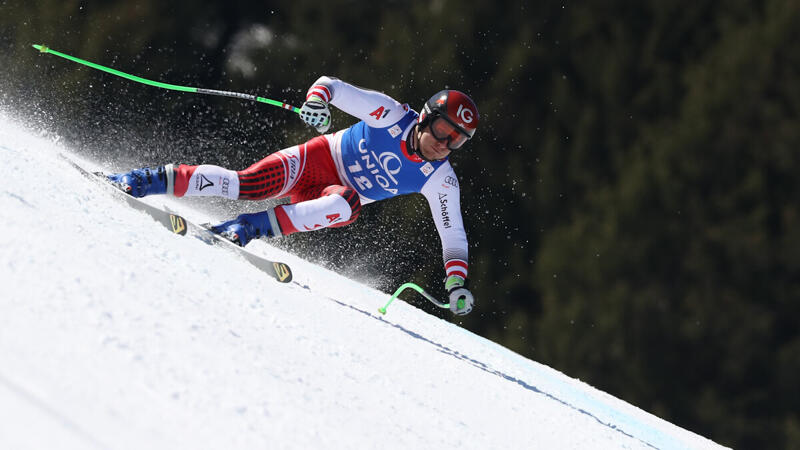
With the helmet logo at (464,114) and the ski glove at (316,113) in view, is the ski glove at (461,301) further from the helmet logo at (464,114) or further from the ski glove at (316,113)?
the ski glove at (316,113)

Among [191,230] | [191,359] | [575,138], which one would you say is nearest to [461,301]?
[191,230]

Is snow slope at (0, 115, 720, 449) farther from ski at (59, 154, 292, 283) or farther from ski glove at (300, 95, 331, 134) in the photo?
ski glove at (300, 95, 331, 134)

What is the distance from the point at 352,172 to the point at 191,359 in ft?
6.64

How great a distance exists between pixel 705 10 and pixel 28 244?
28.2ft

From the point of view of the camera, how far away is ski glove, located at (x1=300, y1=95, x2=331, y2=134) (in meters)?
2.88

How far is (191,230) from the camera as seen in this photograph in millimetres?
2635

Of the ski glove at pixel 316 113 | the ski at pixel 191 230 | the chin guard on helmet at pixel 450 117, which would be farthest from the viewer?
the chin guard on helmet at pixel 450 117

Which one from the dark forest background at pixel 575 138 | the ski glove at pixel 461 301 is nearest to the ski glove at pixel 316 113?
the ski glove at pixel 461 301

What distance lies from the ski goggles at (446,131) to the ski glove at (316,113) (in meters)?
0.43

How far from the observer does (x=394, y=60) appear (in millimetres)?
8797

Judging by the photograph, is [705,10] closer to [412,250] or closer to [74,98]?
[412,250]

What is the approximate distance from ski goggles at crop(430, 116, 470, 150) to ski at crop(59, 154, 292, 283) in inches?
34.8

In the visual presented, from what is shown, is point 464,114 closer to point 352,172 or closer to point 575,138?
point 352,172

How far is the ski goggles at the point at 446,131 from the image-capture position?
3.07 meters
